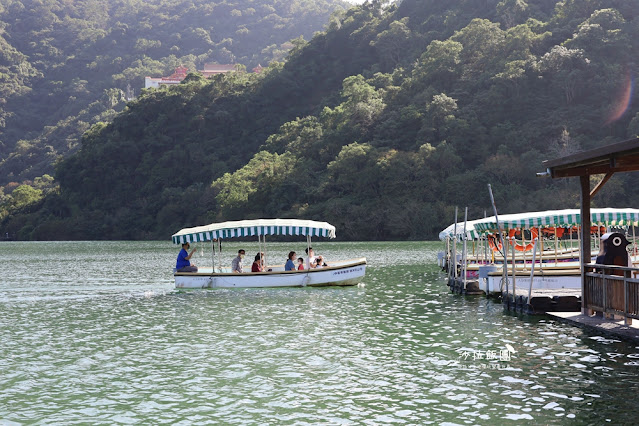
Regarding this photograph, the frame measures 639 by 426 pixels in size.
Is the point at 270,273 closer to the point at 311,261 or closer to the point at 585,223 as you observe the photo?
the point at 311,261

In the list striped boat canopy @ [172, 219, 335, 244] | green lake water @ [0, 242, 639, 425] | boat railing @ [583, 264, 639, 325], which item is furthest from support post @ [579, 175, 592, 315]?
striped boat canopy @ [172, 219, 335, 244]

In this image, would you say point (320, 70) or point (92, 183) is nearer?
point (92, 183)

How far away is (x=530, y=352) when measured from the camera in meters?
16.4

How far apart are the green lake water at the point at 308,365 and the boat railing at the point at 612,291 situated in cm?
85

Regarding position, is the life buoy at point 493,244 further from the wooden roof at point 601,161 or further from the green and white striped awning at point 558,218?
the wooden roof at point 601,161

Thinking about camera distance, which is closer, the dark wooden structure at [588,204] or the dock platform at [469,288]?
the dark wooden structure at [588,204]

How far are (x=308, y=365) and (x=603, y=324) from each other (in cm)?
729

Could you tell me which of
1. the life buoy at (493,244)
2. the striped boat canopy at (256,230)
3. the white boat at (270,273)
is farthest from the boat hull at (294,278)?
the life buoy at (493,244)

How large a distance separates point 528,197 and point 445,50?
98.0 ft

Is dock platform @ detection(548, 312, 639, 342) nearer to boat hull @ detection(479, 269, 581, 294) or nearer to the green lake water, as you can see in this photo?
the green lake water

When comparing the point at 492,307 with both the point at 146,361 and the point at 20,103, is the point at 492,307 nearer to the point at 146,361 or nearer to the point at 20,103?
the point at 146,361

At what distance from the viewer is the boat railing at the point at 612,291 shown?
17.0 meters

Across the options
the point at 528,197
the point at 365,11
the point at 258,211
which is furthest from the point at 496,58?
the point at 365,11

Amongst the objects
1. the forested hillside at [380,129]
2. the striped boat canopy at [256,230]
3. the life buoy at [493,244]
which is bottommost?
the life buoy at [493,244]
